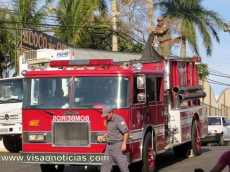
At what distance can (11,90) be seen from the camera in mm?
18594

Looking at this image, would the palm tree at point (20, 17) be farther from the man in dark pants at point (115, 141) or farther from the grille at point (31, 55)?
the man in dark pants at point (115, 141)

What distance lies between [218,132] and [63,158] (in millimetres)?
14463

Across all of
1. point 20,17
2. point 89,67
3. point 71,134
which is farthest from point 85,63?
point 20,17

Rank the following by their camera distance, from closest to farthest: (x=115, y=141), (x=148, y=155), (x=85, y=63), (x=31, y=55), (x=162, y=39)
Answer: (x=115, y=141) < (x=85, y=63) < (x=148, y=155) < (x=162, y=39) < (x=31, y=55)

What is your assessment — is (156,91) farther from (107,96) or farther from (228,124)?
(228,124)

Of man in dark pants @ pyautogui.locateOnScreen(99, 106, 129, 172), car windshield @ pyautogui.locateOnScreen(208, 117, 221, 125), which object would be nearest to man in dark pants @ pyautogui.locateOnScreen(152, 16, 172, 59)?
man in dark pants @ pyautogui.locateOnScreen(99, 106, 129, 172)

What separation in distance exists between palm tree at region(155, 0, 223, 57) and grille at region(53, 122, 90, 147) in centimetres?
2509

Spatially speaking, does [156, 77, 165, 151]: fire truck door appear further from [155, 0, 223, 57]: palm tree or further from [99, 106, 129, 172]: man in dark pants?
[155, 0, 223, 57]: palm tree

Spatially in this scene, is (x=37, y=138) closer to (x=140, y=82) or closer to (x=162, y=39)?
(x=140, y=82)

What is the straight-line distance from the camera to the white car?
24.5 m

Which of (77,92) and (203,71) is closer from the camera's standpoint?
(77,92)

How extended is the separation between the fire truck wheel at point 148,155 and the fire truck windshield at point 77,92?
1.32m

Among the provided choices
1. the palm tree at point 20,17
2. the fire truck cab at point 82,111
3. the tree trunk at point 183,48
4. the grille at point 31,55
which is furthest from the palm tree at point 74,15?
the fire truck cab at point 82,111

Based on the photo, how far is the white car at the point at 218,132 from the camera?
2448 centimetres
